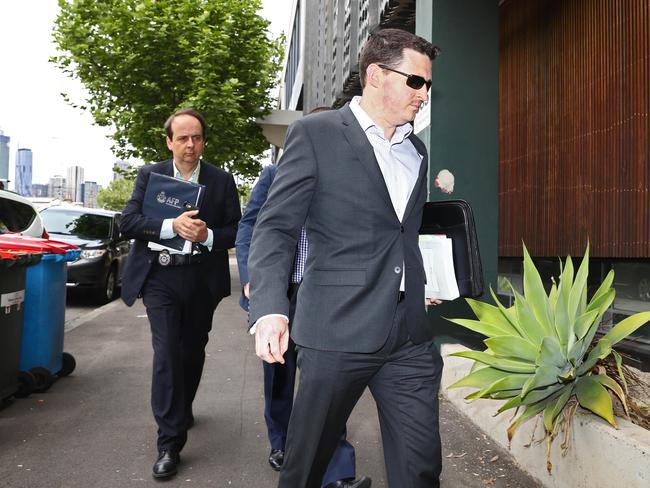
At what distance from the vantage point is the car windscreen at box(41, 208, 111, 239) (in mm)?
12945

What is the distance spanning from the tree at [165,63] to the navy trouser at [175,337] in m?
12.5

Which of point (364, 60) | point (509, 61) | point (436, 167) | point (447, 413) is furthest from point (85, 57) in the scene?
point (364, 60)

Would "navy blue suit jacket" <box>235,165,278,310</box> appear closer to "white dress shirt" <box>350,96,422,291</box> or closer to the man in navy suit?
the man in navy suit

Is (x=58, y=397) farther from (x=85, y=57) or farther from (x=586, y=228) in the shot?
(x=85, y=57)

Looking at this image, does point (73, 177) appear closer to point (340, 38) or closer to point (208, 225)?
point (340, 38)

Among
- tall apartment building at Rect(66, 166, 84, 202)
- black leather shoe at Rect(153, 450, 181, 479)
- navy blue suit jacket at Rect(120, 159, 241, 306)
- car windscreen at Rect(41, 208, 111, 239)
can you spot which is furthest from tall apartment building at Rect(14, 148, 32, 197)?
black leather shoe at Rect(153, 450, 181, 479)

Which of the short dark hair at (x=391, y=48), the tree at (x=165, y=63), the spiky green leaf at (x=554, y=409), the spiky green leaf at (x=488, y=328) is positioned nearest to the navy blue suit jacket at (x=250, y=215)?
the spiky green leaf at (x=488, y=328)

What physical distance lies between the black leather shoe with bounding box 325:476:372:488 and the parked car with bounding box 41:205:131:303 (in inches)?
364

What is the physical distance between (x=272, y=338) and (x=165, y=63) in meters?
16.1

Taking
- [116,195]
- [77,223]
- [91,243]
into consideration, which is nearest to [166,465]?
[91,243]

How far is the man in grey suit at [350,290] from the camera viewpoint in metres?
2.20

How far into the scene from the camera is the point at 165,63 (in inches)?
664

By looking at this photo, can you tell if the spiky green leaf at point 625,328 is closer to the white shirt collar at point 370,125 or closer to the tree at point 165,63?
the white shirt collar at point 370,125

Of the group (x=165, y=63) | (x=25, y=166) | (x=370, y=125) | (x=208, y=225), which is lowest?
(x=208, y=225)
